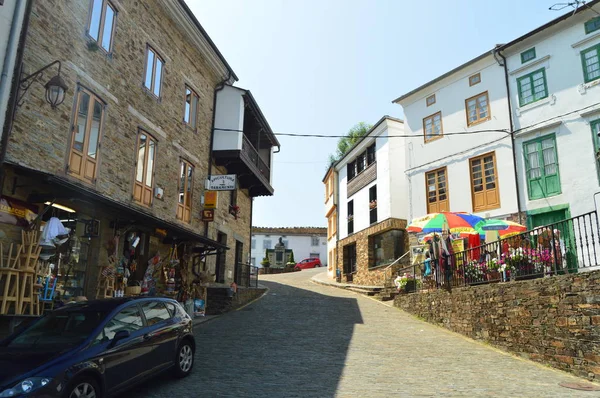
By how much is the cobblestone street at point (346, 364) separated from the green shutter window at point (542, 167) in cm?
670

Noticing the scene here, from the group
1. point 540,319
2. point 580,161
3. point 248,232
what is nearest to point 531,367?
point 540,319

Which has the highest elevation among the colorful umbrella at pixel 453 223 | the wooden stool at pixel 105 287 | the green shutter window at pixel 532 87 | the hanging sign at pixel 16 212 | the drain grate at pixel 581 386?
the green shutter window at pixel 532 87

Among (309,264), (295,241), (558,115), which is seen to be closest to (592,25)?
(558,115)

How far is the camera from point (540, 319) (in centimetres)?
943

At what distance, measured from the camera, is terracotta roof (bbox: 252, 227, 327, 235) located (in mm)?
56562

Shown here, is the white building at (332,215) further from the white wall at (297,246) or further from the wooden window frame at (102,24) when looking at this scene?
the wooden window frame at (102,24)

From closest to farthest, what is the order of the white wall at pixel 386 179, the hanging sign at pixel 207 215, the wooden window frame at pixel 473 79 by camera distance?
the hanging sign at pixel 207 215 < the wooden window frame at pixel 473 79 < the white wall at pixel 386 179

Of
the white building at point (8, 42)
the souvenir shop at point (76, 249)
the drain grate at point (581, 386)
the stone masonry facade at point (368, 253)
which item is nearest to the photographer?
the drain grate at point (581, 386)

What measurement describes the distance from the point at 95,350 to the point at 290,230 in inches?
2023

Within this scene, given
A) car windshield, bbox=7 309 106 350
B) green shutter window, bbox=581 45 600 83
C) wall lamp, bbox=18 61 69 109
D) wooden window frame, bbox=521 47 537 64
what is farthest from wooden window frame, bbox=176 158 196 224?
green shutter window, bbox=581 45 600 83

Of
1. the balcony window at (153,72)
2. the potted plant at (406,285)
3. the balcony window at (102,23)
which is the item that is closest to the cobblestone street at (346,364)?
the potted plant at (406,285)

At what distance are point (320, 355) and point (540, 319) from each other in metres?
4.73

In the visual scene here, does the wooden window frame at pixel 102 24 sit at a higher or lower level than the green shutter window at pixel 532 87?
lower

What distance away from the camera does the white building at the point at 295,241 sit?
5628 centimetres
